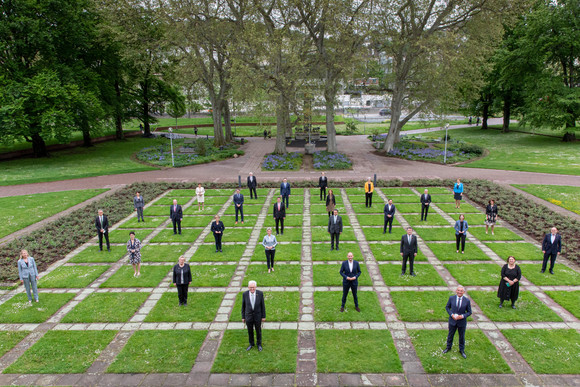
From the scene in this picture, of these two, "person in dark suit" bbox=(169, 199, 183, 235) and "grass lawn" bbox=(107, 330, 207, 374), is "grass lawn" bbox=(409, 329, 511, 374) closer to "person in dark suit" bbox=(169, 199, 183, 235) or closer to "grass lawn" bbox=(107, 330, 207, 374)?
"grass lawn" bbox=(107, 330, 207, 374)

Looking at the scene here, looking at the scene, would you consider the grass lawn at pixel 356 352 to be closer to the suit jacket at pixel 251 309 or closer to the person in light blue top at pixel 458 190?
the suit jacket at pixel 251 309

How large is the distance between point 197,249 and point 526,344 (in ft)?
37.8

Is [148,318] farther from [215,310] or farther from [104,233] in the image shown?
[104,233]

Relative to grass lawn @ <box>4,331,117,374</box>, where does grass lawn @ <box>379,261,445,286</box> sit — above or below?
above

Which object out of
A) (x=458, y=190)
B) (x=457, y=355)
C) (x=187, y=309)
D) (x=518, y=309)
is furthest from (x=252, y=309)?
(x=458, y=190)

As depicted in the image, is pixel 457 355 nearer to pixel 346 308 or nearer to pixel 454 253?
pixel 346 308

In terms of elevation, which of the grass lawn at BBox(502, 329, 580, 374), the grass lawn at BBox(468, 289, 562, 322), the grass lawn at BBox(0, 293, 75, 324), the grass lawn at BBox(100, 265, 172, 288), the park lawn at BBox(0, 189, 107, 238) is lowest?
the grass lawn at BBox(502, 329, 580, 374)

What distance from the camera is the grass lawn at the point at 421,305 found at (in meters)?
10.7

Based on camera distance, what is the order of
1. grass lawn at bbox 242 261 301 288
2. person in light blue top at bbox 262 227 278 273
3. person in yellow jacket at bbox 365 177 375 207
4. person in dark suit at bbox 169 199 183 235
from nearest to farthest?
grass lawn at bbox 242 261 301 288 → person in light blue top at bbox 262 227 278 273 → person in dark suit at bbox 169 199 183 235 → person in yellow jacket at bbox 365 177 375 207

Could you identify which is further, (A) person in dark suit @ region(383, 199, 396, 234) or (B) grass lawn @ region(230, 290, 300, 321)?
(A) person in dark suit @ region(383, 199, 396, 234)

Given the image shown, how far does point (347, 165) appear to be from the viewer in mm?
32812

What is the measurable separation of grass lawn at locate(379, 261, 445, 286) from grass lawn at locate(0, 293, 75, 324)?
10154 mm

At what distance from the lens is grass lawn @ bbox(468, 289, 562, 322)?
34.6 feet

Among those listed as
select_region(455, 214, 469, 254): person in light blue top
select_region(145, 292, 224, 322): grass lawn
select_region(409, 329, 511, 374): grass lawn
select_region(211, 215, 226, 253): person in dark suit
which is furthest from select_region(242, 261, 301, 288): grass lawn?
select_region(455, 214, 469, 254): person in light blue top
